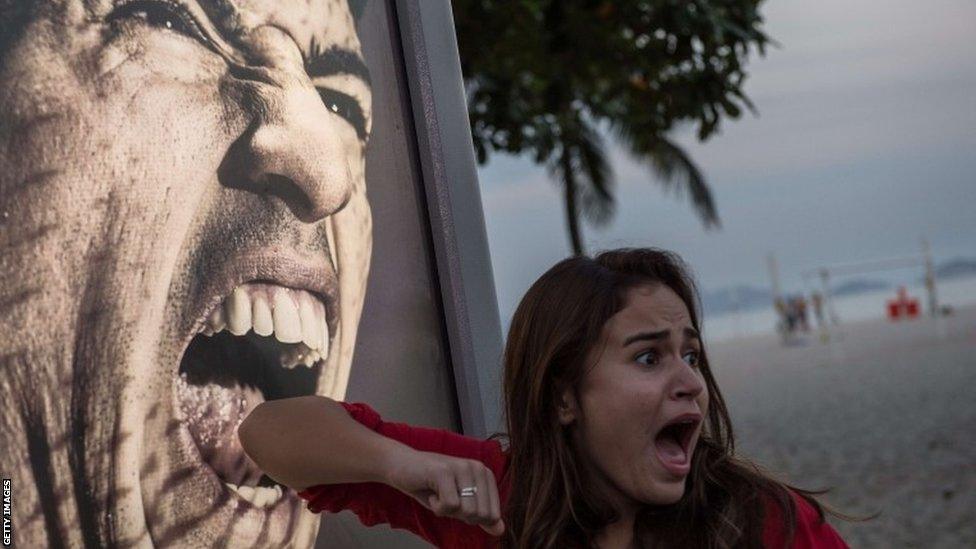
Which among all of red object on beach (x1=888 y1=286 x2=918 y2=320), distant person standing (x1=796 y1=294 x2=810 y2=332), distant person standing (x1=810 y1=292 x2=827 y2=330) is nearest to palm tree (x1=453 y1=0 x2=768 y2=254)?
distant person standing (x1=810 y1=292 x2=827 y2=330)

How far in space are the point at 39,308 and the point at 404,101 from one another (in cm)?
93

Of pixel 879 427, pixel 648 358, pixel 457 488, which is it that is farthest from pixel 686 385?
pixel 879 427

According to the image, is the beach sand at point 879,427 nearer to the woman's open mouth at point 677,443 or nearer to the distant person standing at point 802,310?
the woman's open mouth at point 677,443

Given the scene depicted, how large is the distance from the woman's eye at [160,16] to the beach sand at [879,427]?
106 centimetres

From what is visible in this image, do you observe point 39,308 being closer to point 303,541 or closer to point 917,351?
point 303,541

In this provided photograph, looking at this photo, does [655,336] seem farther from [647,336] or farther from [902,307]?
[902,307]

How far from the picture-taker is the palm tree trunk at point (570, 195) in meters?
21.2

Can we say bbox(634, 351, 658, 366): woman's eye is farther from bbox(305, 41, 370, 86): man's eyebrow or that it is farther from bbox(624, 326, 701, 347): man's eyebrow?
bbox(305, 41, 370, 86): man's eyebrow

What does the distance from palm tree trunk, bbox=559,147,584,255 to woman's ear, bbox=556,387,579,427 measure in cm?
1833

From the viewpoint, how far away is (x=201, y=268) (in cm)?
213

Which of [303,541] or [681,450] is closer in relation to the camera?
[681,450]

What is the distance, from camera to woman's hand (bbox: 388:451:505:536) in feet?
6.08

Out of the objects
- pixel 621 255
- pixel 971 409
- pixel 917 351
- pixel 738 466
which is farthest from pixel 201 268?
pixel 917 351

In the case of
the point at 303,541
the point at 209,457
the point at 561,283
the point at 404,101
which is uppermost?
the point at 404,101
